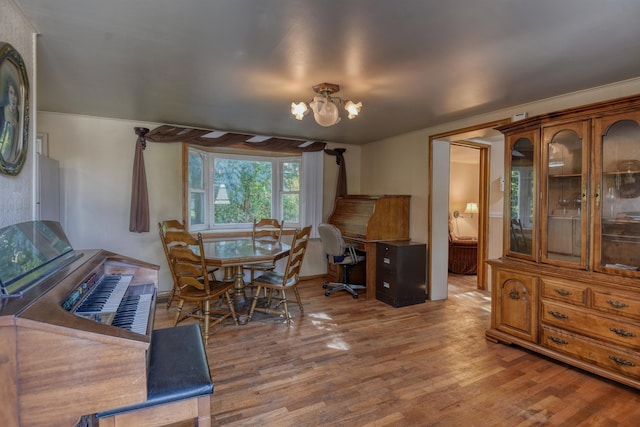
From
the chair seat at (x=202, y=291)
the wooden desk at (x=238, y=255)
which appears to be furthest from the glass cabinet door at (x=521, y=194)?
the chair seat at (x=202, y=291)

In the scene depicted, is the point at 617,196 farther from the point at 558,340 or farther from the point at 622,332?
the point at 558,340

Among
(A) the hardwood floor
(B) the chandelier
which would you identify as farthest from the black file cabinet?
(B) the chandelier

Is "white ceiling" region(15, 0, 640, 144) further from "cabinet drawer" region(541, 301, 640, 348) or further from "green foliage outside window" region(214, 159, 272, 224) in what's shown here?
"cabinet drawer" region(541, 301, 640, 348)

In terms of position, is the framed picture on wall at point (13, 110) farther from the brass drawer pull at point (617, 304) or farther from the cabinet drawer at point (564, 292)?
the brass drawer pull at point (617, 304)

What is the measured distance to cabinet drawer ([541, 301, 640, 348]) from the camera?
2219 millimetres

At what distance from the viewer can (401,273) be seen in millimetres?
4039

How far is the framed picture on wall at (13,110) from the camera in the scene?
1.46 metres

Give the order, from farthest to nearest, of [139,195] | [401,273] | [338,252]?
[338,252]
[401,273]
[139,195]

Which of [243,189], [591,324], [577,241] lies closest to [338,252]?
[243,189]

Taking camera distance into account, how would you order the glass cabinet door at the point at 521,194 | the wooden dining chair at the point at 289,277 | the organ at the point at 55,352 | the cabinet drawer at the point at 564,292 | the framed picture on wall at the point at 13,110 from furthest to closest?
the wooden dining chair at the point at 289,277 < the glass cabinet door at the point at 521,194 < the cabinet drawer at the point at 564,292 < the framed picture on wall at the point at 13,110 < the organ at the point at 55,352

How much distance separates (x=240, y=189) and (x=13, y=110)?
3403 millimetres

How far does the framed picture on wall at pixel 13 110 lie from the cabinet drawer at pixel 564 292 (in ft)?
11.7

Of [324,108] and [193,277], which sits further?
[193,277]

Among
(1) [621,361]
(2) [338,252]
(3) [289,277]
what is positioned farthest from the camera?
(2) [338,252]
